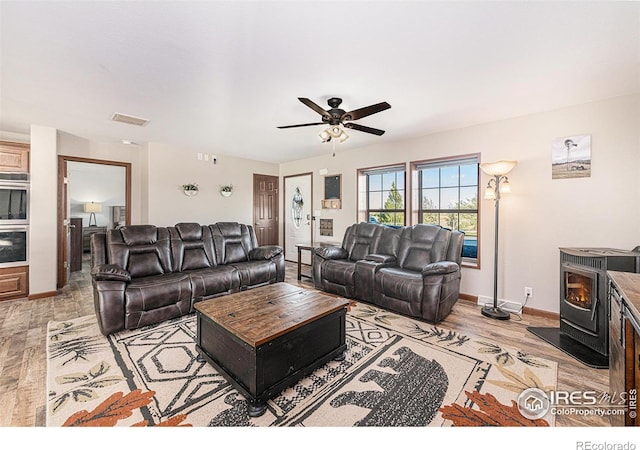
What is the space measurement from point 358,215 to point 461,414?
153 inches

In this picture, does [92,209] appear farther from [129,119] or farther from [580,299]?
[580,299]

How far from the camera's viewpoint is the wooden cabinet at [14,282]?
12.3 feet

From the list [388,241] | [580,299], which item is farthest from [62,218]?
[580,299]

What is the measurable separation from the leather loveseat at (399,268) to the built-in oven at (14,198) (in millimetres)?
4286

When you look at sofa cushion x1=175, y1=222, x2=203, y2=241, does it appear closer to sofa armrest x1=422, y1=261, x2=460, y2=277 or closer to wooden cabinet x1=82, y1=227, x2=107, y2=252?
sofa armrest x1=422, y1=261, x2=460, y2=277

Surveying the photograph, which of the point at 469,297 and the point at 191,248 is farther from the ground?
the point at 191,248

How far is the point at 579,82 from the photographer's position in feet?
8.30

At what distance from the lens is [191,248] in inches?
153

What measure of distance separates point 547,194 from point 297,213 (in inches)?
186

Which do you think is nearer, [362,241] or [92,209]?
[362,241]

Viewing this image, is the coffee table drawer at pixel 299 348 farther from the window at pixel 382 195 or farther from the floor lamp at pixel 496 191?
the window at pixel 382 195

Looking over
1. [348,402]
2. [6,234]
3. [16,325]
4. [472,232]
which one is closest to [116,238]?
[16,325]

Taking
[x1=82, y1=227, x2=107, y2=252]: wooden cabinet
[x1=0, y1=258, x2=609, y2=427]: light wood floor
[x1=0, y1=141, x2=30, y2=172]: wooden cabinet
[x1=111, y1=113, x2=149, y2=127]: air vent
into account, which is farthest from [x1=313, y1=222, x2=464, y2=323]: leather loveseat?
[x1=82, y1=227, x2=107, y2=252]: wooden cabinet

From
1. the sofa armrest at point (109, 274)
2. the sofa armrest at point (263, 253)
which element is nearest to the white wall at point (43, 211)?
the sofa armrest at point (109, 274)
